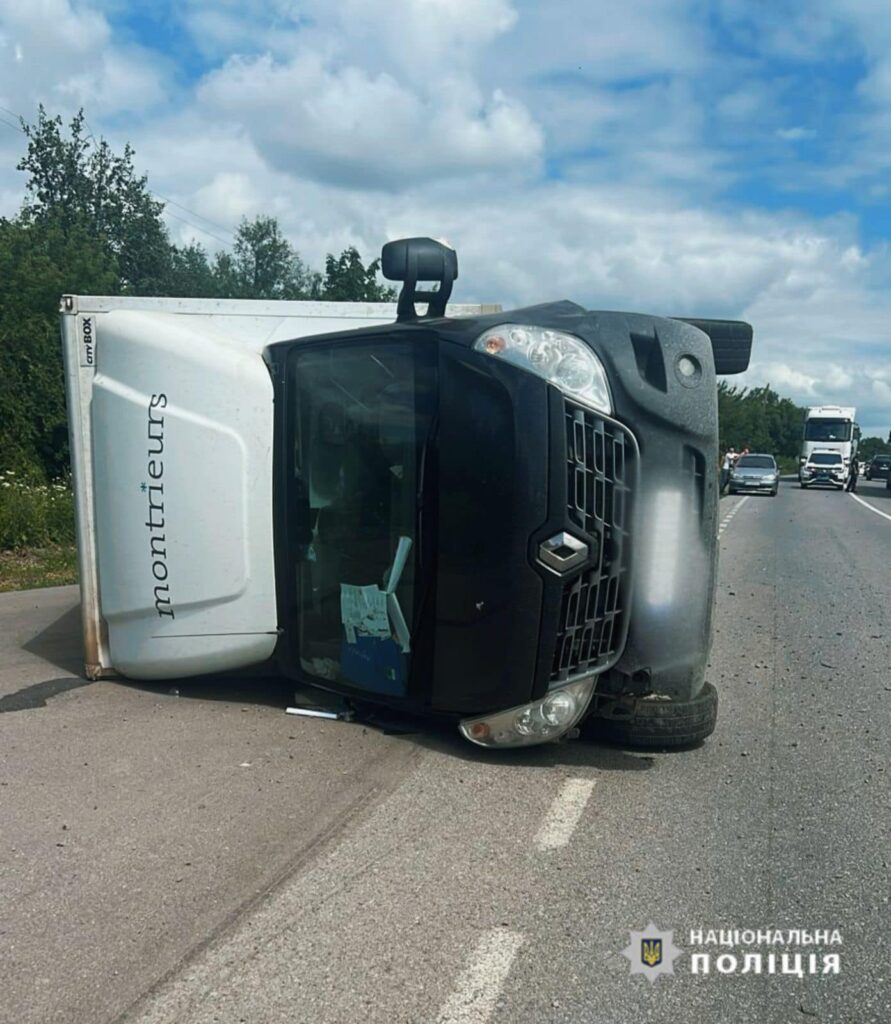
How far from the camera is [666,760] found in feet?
16.2

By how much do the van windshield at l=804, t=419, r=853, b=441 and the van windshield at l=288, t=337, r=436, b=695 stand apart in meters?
44.8

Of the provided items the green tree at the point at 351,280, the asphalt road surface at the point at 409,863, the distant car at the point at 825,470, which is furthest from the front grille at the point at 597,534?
the distant car at the point at 825,470

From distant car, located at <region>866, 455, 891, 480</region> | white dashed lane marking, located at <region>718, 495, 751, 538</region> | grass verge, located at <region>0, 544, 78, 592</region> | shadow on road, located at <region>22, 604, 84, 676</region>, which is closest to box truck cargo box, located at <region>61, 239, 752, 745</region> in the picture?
shadow on road, located at <region>22, 604, 84, 676</region>

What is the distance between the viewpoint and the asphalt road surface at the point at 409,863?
114 inches

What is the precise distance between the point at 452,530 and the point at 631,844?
60.1 inches

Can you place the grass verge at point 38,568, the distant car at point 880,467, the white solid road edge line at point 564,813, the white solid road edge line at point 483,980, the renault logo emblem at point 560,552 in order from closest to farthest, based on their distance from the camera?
the white solid road edge line at point 483,980
the white solid road edge line at point 564,813
the renault logo emblem at point 560,552
the grass verge at point 38,568
the distant car at point 880,467

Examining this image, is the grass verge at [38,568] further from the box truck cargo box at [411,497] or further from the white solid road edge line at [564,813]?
the white solid road edge line at [564,813]

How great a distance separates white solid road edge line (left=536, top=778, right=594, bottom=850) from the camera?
393cm

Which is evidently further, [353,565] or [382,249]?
[382,249]

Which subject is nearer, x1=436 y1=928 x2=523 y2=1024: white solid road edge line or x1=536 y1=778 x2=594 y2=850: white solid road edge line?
x1=436 y1=928 x2=523 y2=1024: white solid road edge line

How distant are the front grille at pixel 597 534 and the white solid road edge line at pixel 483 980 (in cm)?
160

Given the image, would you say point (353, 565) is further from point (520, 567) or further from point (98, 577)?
point (98, 577)

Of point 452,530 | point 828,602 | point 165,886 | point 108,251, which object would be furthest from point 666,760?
point 108,251

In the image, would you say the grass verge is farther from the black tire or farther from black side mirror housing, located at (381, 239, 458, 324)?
the black tire
